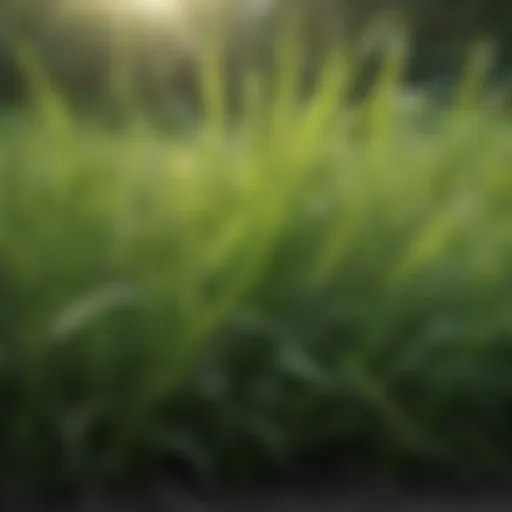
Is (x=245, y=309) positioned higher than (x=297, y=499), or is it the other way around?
(x=245, y=309)

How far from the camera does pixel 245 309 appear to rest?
211cm

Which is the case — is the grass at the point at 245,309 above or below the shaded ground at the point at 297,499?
above

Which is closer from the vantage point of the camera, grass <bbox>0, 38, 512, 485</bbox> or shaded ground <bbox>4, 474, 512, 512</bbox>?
shaded ground <bbox>4, 474, 512, 512</bbox>

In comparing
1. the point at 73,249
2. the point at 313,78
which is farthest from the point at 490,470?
the point at 313,78

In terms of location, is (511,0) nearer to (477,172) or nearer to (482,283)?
(477,172)

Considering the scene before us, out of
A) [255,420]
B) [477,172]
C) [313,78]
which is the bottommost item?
[255,420]

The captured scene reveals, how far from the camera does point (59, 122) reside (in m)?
2.39

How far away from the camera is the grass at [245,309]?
1966mm

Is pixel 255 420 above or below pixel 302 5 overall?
below

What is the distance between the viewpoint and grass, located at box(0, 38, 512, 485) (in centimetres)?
197

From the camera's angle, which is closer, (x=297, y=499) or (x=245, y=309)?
(x=297, y=499)

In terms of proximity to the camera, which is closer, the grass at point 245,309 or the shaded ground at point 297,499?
the shaded ground at point 297,499

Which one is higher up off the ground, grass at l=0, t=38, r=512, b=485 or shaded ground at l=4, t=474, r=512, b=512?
grass at l=0, t=38, r=512, b=485

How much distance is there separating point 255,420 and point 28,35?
20.4 feet
